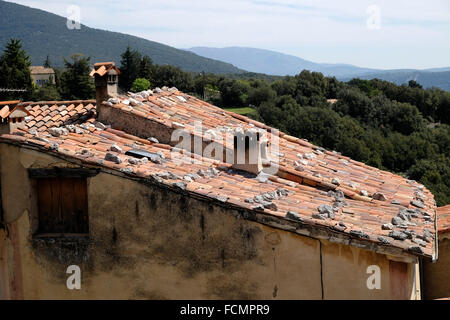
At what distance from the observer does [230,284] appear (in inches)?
274

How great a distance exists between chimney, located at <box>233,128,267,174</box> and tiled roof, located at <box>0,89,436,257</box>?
0.16 meters

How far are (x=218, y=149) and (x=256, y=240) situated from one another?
2.74 meters

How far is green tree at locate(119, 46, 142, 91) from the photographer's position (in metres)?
71.8

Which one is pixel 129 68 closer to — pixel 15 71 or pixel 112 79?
pixel 15 71

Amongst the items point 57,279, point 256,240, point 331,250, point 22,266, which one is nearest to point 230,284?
point 256,240

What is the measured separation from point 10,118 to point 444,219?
8526mm

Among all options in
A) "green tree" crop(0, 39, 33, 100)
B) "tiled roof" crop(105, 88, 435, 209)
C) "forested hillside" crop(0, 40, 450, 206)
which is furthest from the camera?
"green tree" crop(0, 39, 33, 100)

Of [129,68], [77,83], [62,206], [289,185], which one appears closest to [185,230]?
[62,206]

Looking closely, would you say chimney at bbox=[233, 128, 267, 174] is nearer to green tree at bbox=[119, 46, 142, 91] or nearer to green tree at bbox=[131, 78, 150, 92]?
green tree at bbox=[131, 78, 150, 92]

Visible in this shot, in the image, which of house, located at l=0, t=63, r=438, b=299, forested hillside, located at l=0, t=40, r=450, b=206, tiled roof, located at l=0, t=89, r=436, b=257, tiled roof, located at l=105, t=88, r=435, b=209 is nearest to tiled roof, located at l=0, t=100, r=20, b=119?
house, located at l=0, t=63, r=438, b=299

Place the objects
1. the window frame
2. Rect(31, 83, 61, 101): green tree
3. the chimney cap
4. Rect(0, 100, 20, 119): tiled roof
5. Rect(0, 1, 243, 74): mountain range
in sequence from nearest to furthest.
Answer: the window frame → Rect(0, 100, 20, 119): tiled roof → the chimney cap → Rect(31, 83, 61, 101): green tree → Rect(0, 1, 243, 74): mountain range

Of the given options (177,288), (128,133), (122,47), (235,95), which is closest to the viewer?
(177,288)

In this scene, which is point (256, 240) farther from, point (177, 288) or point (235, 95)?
point (235, 95)

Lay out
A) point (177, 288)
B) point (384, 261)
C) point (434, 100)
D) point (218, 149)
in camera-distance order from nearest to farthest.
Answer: point (384, 261) → point (177, 288) → point (218, 149) → point (434, 100)
